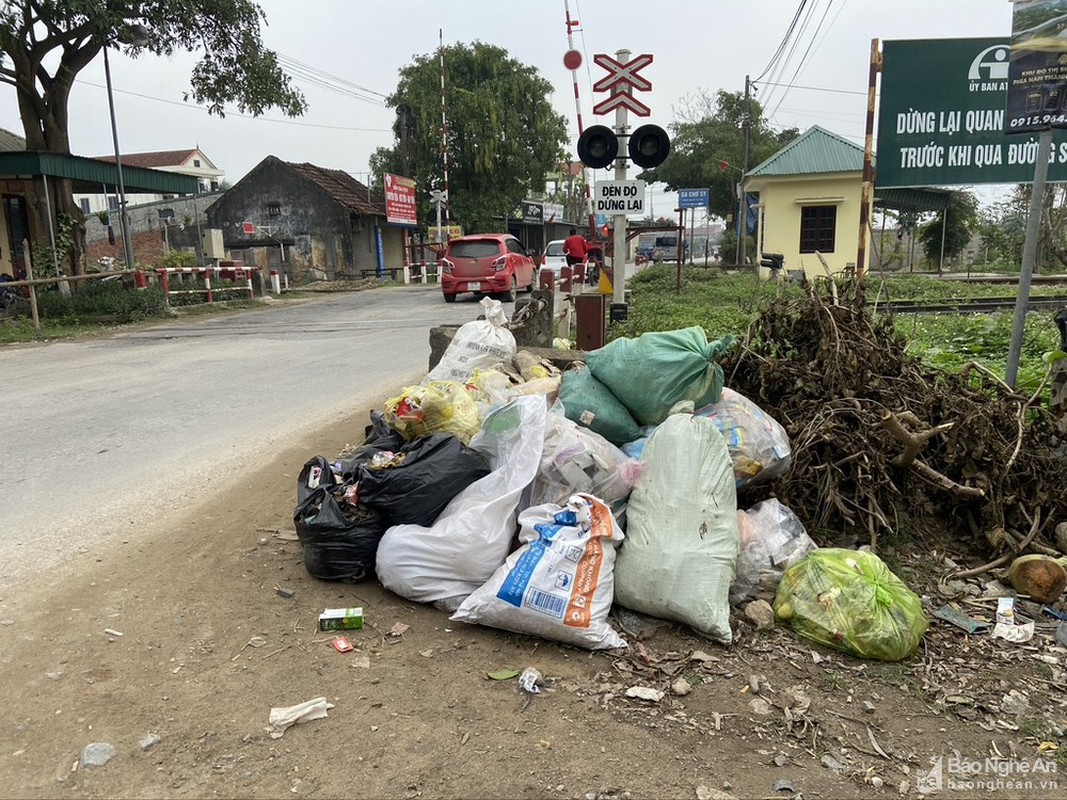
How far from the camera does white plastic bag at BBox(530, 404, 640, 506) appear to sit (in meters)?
3.25

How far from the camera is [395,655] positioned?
2.70 m

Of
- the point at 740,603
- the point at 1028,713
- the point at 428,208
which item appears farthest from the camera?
the point at 428,208

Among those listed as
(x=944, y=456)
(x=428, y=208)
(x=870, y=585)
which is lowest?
(x=870, y=585)

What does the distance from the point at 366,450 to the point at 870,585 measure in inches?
91.9

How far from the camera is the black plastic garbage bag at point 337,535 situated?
3.09m

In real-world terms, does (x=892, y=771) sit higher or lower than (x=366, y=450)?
lower

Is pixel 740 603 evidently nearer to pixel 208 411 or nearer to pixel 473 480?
pixel 473 480

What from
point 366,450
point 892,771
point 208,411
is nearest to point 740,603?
point 892,771

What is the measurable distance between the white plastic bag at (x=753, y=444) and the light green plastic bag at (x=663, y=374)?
0.53 feet

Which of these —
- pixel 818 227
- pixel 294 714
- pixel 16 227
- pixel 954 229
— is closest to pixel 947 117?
pixel 294 714

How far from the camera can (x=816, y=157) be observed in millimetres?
20875

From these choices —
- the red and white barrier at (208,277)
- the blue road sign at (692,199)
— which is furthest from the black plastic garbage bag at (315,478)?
the blue road sign at (692,199)

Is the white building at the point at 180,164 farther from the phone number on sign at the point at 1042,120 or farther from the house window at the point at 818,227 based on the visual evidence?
→ the phone number on sign at the point at 1042,120

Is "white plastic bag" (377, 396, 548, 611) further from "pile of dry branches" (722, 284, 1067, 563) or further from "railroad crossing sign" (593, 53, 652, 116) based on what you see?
"railroad crossing sign" (593, 53, 652, 116)
